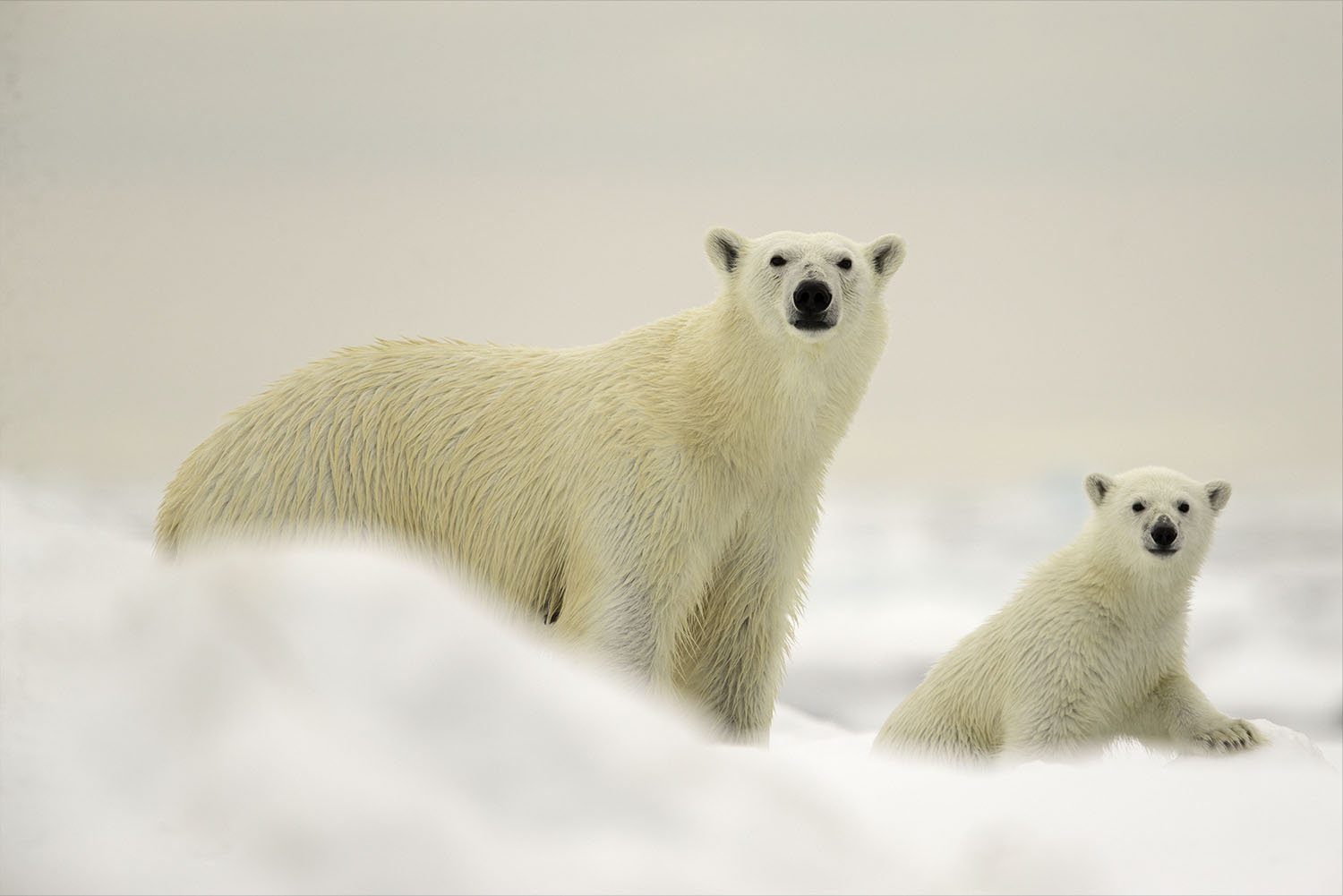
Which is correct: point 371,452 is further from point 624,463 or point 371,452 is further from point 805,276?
point 805,276

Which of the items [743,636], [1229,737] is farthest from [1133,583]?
[743,636]

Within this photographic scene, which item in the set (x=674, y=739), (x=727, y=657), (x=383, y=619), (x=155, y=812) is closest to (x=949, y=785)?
(x=674, y=739)

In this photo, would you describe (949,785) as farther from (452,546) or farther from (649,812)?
(452,546)

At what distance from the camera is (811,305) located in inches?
130

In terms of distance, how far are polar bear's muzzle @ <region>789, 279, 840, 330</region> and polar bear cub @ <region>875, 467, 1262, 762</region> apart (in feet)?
5.02

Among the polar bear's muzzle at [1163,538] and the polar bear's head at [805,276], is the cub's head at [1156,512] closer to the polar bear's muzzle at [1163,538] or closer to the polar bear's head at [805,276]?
the polar bear's muzzle at [1163,538]

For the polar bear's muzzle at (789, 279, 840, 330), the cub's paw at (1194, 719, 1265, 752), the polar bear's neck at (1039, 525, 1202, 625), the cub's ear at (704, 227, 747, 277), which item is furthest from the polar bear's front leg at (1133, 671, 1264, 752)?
the cub's ear at (704, 227, 747, 277)

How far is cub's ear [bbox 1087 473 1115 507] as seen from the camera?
14.4 feet

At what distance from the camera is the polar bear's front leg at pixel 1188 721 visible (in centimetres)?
376

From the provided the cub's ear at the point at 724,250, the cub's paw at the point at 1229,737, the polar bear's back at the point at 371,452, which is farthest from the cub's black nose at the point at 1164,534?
the polar bear's back at the point at 371,452

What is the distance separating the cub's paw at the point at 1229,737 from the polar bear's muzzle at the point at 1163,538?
0.57m

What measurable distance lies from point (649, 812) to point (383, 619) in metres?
0.38

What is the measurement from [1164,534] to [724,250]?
1.77 m

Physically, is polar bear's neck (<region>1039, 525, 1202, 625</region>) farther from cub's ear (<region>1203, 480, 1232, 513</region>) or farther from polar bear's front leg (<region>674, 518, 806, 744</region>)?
polar bear's front leg (<region>674, 518, 806, 744</region>)
